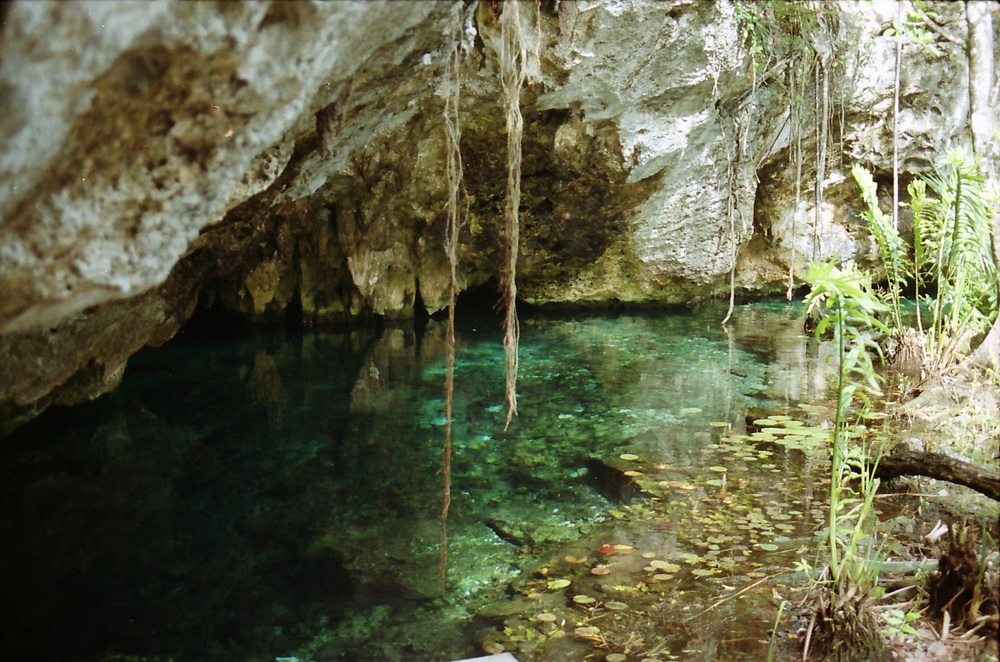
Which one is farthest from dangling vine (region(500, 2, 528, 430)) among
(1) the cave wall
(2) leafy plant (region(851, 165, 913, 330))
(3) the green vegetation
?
(2) leafy plant (region(851, 165, 913, 330))

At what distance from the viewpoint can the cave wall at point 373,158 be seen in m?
1.85

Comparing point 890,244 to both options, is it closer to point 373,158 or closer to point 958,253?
point 958,253

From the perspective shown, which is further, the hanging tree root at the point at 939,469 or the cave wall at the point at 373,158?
the hanging tree root at the point at 939,469

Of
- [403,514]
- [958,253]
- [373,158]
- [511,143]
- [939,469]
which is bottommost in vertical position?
[403,514]

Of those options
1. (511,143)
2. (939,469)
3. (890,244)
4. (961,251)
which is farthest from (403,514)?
(890,244)

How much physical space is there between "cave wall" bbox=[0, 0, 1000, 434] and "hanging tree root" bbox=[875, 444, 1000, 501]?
A: 231cm

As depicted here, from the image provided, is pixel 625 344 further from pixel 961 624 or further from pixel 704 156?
pixel 961 624

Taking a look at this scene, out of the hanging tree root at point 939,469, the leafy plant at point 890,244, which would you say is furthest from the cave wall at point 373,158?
the hanging tree root at point 939,469

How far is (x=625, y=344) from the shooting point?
9203mm

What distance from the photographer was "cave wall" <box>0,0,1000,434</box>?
1.85 m

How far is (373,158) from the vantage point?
8617 mm

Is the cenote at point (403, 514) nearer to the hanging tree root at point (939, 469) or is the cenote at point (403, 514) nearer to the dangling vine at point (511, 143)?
the hanging tree root at point (939, 469)

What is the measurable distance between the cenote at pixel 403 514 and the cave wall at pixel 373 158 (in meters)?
1.00

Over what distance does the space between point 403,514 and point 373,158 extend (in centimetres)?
567
